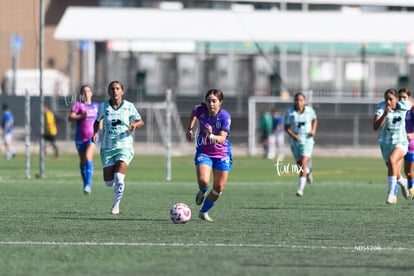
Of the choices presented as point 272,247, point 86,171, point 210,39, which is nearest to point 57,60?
point 210,39

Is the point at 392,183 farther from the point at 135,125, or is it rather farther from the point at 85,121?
the point at 85,121

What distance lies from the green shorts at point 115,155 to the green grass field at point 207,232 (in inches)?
33.9

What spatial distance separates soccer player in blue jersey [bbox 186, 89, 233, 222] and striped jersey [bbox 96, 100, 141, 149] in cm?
214

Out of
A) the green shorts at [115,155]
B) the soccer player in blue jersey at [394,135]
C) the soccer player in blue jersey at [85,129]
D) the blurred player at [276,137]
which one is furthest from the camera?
the blurred player at [276,137]

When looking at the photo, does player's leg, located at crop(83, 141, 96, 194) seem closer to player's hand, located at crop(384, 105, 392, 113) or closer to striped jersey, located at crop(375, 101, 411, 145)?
striped jersey, located at crop(375, 101, 411, 145)

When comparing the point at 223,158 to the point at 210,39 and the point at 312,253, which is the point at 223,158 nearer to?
the point at 312,253

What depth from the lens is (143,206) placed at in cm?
2123

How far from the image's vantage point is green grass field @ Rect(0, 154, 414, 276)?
11945mm

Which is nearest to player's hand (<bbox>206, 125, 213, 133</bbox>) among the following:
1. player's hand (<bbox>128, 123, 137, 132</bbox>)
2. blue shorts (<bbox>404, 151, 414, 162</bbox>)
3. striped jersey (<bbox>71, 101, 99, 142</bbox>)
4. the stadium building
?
player's hand (<bbox>128, 123, 137, 132</bbox>)

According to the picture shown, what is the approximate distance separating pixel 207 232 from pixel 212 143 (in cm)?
225

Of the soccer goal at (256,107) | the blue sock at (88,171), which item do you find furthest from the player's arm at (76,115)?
the soccer goal at (256,107)

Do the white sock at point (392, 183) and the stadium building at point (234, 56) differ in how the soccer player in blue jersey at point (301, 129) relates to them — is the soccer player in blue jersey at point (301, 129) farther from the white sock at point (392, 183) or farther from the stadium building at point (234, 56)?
the stadium building at point (234, 56)

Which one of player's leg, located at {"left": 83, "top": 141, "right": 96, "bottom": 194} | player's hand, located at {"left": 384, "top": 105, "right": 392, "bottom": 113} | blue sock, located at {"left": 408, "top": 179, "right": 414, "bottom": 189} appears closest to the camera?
player's hand, located at {"left": 384, "top": 105, "right": 392, "bottom": 113}

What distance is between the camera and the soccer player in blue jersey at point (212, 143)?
1755 cm
